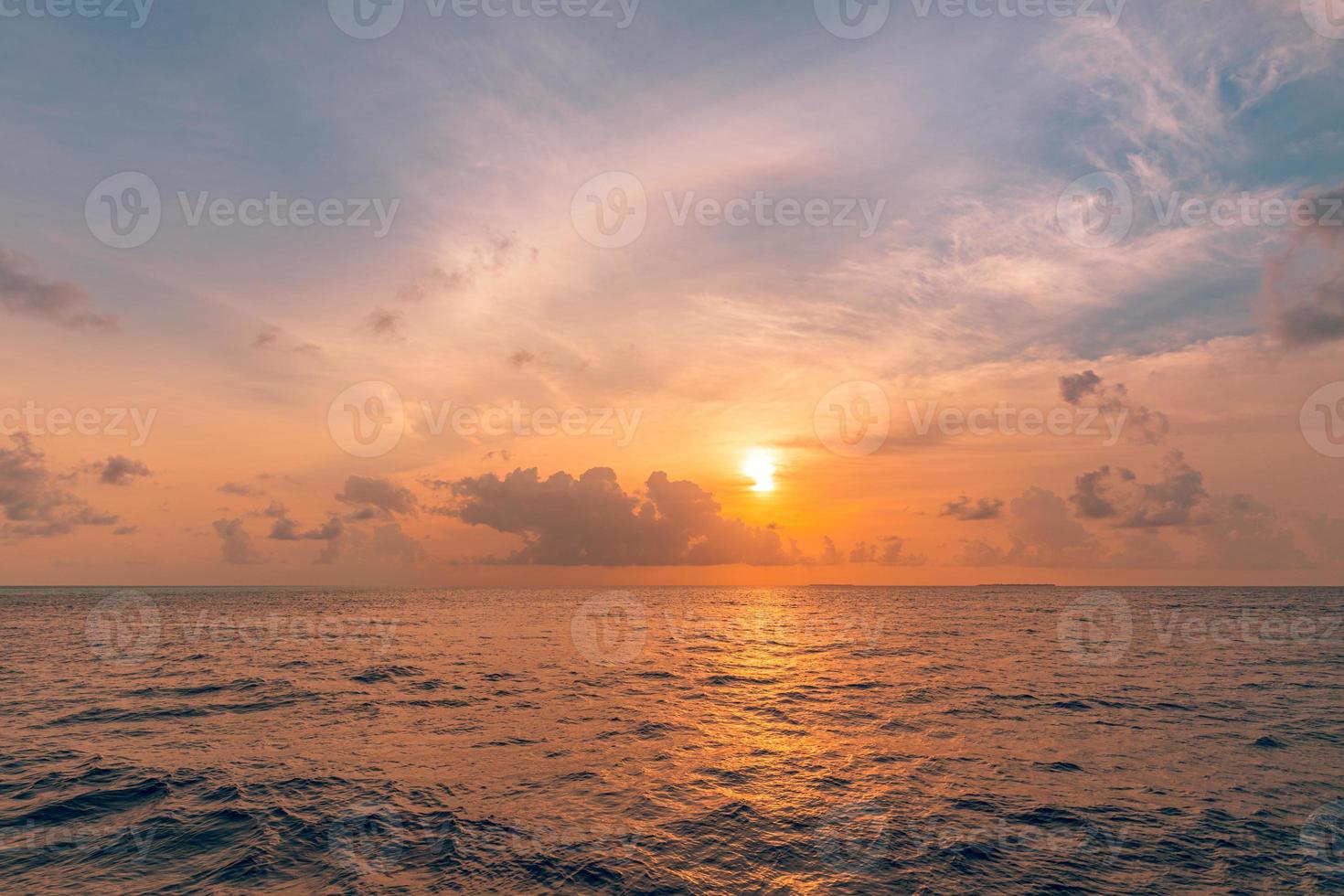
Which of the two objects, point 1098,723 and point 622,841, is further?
point 1098,723

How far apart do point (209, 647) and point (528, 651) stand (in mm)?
33425

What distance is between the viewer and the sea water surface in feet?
54.1

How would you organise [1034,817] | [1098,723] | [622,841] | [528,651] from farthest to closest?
[528,651], [1098,723], [1034,817], [622,841]

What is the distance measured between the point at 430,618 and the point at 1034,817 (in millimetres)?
111790

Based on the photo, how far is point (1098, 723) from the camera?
106ft

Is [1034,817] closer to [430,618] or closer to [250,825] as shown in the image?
[250,825]

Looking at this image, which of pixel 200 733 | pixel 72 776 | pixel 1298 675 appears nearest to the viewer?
pixel 72 776

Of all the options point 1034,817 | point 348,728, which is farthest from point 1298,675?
point 348,728

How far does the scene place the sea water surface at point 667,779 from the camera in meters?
16.5

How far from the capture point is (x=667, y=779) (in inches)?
926

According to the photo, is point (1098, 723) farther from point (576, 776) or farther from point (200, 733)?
point (200, 733)

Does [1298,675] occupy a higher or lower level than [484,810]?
lower

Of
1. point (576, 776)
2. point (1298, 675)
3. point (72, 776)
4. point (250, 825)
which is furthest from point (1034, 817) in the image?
point (1298, 675)

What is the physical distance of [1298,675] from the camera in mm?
49688
